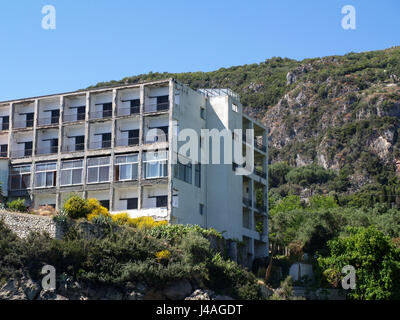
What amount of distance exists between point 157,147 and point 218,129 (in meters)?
7.09

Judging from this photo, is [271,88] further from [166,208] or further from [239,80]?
[166,208]

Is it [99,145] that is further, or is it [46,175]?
[46,175]

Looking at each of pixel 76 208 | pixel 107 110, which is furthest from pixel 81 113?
pixel 76 208

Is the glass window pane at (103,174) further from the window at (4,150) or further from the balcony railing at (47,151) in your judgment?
the window at (4,150)

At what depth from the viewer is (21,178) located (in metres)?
70.9

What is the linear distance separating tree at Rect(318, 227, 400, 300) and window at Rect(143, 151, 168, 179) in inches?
627

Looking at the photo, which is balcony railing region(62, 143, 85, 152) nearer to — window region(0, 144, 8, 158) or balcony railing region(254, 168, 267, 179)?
window region(0, 144, 8, 158)

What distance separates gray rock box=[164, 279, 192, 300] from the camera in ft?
165

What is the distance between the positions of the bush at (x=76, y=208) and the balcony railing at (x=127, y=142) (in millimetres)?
12808

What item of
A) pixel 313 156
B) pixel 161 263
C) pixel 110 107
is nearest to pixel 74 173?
pixel 110 107

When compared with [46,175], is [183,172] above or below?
below

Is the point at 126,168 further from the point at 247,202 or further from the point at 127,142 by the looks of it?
the point at 247,202

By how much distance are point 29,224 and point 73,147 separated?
19471 mm
